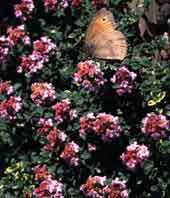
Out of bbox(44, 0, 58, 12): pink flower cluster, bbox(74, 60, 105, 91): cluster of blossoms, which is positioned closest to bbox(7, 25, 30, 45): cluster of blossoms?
bbox(44, 0, 58, 12): pink flower cluster

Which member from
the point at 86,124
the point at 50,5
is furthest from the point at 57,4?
the point at 86,124

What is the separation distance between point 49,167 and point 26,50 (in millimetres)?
1050

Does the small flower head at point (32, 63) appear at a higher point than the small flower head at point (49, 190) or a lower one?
higher

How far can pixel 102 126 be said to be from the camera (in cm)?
493

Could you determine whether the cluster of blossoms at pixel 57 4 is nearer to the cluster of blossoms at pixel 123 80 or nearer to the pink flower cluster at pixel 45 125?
the cluster of blossoms at pixel 123 80

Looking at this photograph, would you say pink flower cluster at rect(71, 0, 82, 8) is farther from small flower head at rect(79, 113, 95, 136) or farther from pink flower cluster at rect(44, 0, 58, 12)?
small flower head at rect(79, 113, 95, 136)

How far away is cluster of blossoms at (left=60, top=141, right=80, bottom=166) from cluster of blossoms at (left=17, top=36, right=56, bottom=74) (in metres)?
0.74

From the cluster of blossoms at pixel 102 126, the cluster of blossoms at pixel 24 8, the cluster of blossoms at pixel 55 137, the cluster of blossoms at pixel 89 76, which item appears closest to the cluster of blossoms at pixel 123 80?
the cluster of blossoms at pixel 89 76

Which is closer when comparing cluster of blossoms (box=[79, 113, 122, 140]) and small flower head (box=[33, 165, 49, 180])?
cluster of blossoms (box=[79, 113, 122, 140])

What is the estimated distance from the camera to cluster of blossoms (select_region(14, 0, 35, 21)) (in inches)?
226

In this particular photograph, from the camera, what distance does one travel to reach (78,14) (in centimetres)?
594

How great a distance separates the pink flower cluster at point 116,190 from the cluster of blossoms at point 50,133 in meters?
0.50

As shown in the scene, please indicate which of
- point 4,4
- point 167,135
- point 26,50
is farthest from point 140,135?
point 4,4

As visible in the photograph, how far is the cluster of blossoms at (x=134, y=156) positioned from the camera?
16.2ft
